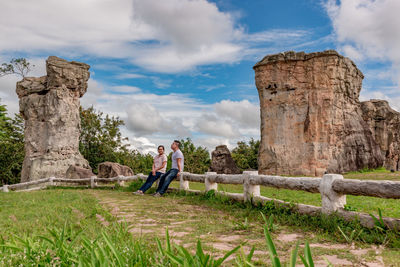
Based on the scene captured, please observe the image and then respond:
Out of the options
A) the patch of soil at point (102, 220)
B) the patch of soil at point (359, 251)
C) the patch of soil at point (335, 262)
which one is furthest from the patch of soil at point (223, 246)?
the patch of soil at point (102, 220)

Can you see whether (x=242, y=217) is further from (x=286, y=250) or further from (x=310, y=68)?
(x=310, y=68)

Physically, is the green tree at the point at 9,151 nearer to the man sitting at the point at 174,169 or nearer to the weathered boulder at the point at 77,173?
the weathered boulder at the point at 77,173

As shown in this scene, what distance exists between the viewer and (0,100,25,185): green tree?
2958 cm

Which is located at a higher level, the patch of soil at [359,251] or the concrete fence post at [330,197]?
the concrete fence post at [330,197]

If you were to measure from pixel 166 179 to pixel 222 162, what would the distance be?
12804mm

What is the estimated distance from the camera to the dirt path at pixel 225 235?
3.40m

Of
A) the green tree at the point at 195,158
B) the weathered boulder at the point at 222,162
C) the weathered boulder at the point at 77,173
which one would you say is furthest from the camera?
the green tree at the point at 195,158

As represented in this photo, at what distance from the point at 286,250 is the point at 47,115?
77.5 feet

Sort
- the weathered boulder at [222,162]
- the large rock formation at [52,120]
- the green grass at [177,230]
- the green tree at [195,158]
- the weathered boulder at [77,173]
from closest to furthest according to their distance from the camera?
the green grass at [177,230] → the weathered boulder at [77,173] → the weathered boulder at [222,162] → the large rock formation at [52,120] → the green tree at [195,158]

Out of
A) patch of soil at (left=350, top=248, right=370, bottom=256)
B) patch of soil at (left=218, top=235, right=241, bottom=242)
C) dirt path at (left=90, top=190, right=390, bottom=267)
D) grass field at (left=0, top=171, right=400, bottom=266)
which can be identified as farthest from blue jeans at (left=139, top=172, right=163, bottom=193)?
patch of soil at (left=350, top=248, right=370, bottom=256)

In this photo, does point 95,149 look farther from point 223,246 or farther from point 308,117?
point 223,246

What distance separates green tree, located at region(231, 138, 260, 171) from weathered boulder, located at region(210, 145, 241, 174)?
12396 millimetres

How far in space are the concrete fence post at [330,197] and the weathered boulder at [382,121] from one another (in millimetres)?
32426

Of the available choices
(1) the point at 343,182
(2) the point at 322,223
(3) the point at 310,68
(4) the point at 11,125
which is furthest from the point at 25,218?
(4) the point at 11,125
